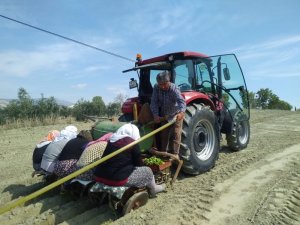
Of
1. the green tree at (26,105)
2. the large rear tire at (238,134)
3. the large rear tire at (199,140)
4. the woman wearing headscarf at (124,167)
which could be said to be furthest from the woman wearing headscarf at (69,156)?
the green tree at (26,105)

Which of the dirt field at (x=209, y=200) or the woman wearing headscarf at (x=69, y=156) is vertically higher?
the woman wearing headscarf at (x=69, y=156)

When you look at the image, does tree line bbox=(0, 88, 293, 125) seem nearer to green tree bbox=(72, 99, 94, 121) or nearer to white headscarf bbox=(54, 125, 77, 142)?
green tree bbox=(72, 99, 94, 121)

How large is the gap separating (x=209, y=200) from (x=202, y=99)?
2445mm

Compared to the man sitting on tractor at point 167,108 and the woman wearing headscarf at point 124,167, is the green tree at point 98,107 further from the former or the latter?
the woman wearing headscarf at point 124,167

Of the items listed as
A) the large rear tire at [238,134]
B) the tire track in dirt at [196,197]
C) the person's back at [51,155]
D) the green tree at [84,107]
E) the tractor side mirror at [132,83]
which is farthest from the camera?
the green tree at [84,107]

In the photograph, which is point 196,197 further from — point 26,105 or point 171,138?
point 26,105

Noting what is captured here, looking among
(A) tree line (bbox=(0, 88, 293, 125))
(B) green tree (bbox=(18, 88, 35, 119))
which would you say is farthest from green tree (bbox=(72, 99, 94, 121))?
(B) green tree (bbox=(18, 88, 35, 119))

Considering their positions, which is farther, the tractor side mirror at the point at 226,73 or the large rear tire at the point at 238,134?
the large rear tire at the point at 238,134

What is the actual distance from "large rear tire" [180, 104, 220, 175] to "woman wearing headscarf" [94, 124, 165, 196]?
4.00ft

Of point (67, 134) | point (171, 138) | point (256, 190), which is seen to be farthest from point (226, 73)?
point (67, 134)

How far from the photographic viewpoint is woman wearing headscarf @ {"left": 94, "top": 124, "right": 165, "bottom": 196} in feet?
13.0

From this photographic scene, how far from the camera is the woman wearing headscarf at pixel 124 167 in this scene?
3977mm

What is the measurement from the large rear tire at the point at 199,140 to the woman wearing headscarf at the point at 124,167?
48.0 inches

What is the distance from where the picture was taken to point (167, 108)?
543 centimetres
